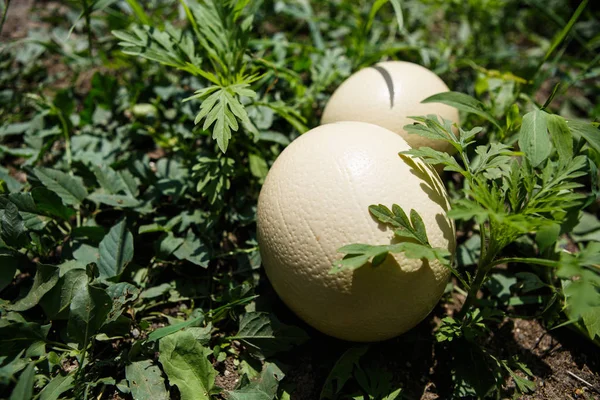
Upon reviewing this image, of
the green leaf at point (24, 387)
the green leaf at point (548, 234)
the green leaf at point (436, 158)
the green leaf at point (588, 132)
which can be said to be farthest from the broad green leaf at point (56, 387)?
the green leaf at point (588, 132)

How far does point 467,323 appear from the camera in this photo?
6.21ft

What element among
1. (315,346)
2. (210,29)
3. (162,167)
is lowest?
(315,346)

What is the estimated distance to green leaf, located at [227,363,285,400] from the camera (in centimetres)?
178

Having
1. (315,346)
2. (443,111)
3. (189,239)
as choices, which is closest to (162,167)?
(189,239)

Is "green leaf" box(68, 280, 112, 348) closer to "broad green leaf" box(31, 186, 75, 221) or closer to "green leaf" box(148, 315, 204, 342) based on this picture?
"green leaf" box(148, 315, 204, 342)

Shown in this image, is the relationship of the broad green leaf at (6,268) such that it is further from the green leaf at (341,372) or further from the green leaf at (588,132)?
the green leaf at (588,132)

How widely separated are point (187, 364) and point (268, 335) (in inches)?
13.7

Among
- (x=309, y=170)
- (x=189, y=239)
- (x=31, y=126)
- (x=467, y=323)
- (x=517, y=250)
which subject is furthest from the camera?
(x=31, y=126)

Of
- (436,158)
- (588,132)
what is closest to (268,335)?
(436,158)

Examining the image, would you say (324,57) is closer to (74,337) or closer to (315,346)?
(315,346)

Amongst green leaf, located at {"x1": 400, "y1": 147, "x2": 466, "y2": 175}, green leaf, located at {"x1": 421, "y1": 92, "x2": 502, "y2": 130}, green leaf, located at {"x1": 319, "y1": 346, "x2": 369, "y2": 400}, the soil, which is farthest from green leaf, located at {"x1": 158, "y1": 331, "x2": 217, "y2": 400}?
green leaf, located at {"x1": 421, "y1": 92, "x2": 502, "y2": 130}

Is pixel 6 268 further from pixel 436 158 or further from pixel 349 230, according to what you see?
pixel 436 158

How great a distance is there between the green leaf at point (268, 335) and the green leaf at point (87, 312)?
1.81 feet

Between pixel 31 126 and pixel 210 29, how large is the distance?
127cm
